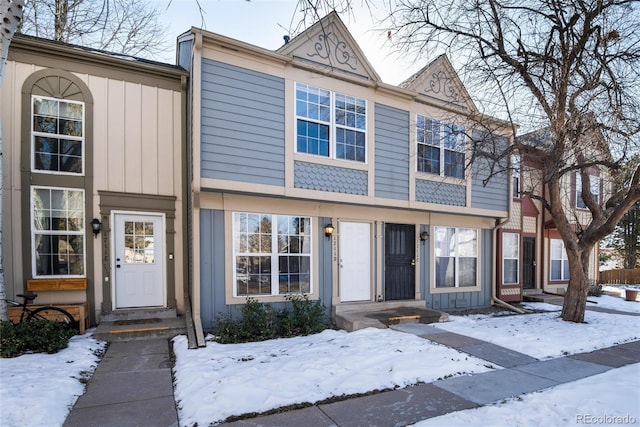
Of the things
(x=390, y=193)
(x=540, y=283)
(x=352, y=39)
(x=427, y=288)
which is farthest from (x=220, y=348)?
(x=540, y=283)

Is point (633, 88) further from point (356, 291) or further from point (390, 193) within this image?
point (356, 291)

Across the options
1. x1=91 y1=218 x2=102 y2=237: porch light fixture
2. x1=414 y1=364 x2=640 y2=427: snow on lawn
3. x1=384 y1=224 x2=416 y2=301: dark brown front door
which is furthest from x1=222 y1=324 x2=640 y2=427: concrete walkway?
x1=91 y1=218 x2=102 y2=237: porch light fixture

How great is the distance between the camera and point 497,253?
35.1 feet

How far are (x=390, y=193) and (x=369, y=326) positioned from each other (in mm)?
3003

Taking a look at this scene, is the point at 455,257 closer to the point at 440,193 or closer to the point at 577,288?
the point at 440,193

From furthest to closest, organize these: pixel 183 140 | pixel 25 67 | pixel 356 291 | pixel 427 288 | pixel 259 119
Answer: pixel 427 288 → pixel 356 291 → pixel 183 140 → pixel 259 119 → pixel 25 67

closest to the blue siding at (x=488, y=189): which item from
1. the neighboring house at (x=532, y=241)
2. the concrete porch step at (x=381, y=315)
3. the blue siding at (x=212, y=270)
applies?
the neighboring house at (x=532, y=241)

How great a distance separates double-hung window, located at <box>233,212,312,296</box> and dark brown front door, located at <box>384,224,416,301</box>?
2.14 m

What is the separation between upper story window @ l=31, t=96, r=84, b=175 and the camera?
6270mm

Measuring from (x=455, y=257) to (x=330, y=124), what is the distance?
5.10 meters

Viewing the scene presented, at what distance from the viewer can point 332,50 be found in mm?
7309

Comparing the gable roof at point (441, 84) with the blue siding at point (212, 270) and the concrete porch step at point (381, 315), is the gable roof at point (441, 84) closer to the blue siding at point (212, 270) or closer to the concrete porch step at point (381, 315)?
the concrete porch step at point (381, 315)

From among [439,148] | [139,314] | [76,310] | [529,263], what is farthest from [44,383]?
[529,263]

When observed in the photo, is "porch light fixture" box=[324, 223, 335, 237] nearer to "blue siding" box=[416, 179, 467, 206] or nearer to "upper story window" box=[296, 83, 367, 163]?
"upper story window" box=[296, 83, 367, 163]
